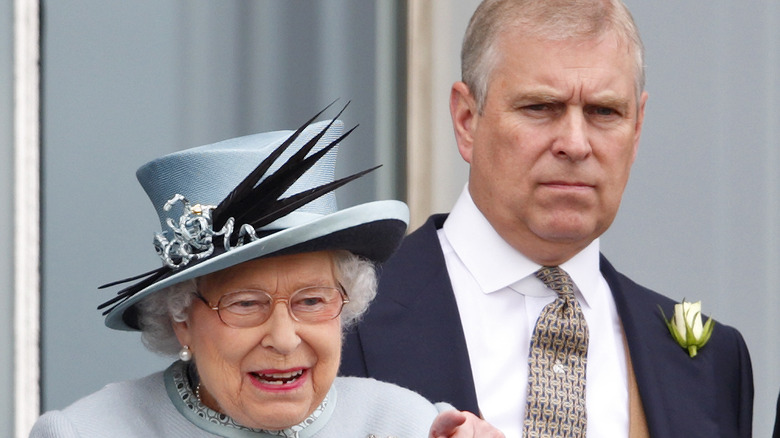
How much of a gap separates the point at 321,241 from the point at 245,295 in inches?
6.7

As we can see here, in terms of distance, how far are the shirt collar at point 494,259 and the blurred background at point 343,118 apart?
3.39 feet

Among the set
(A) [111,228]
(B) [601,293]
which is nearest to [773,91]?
→ (B) [601,293]

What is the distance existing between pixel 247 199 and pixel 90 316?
1.63 metres

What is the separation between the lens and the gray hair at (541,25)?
3.35m

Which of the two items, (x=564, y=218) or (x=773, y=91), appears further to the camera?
(x=773, y=91)

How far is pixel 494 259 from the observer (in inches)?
135

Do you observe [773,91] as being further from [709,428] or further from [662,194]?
[709,428]

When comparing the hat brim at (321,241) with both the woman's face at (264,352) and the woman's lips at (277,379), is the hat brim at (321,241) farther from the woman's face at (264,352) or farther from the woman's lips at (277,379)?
the woman's lips at (277,379)

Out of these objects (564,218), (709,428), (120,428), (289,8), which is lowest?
(709,428)

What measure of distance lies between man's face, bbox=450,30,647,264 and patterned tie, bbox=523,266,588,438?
154 millimetres

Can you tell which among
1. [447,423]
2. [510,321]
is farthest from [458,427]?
[510,321]

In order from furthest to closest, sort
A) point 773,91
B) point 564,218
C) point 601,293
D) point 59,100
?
point 773,91, point 59,100, point 601,293, point 564,218

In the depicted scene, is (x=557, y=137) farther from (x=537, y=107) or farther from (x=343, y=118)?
(x=343, y=118)

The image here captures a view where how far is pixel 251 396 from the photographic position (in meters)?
2.48
